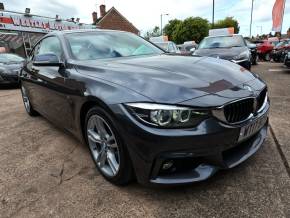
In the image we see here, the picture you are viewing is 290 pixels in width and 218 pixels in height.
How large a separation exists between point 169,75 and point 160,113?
503 mm

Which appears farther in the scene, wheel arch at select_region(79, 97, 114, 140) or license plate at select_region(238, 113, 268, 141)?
wheel arch at select_region(79, 97, 114, 140)

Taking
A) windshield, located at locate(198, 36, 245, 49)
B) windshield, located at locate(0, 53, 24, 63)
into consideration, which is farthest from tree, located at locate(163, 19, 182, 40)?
windshield, located at locate(198, 36, 245, 49)

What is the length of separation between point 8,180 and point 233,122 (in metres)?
2.26

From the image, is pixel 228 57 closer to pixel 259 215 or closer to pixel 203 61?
pixel 203 61

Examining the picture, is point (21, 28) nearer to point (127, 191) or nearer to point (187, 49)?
point (187, 49)

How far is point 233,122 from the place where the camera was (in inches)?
83.1

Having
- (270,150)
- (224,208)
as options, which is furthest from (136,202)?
(270,150)

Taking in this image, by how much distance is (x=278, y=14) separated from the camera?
2452 centimetres

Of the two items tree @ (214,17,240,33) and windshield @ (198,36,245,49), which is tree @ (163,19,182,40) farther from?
windshield @ (198,36,245,49)

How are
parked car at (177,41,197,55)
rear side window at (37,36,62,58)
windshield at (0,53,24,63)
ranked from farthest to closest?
1. windshield at (0,53,24,63)
2. parked car at (177,41,197,55)
3. rear side window at (37,36,62,58)

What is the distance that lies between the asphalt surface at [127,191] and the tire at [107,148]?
0.43 ft

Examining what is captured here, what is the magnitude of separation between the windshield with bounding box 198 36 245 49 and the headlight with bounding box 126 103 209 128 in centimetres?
708

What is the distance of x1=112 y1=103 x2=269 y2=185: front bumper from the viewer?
1.94 m

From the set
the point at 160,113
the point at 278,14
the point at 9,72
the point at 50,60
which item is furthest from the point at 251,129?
the point at 278,14
